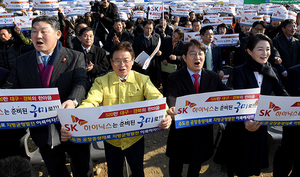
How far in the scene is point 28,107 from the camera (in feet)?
7.20

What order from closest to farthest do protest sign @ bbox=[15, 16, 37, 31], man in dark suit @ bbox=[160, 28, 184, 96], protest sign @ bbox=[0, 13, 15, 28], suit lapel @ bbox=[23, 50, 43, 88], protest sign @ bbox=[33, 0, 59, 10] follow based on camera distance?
1. suit lapel @ bbox=[23, 50, 43, 88]
2. man in dark suit @ bbox=[160, 28, 184, 96]
3. protest sign @ bbox=[15, 16, 37, 31]
4. protest sign @ bbox=[0, 13, 15, 28]
5. protest sign @ bbox=[33, 0, 59, 10]

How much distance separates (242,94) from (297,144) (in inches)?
42.5

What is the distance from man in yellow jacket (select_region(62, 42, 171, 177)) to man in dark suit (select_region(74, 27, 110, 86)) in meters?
1.83

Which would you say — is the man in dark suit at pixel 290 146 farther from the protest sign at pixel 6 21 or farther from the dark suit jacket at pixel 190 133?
the protest sign at pixel 6 21

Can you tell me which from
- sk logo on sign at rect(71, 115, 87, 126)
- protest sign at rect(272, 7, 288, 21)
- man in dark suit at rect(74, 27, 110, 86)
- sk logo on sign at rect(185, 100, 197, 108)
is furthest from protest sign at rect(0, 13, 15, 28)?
protest sign at rect(272, 7, 288, 21)

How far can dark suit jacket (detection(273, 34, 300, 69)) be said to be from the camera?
469 cm

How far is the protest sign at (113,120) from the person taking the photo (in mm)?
2055

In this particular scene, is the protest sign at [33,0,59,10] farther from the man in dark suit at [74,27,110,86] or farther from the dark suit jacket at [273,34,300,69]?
the dark suit jacket at [273,34,300,69]

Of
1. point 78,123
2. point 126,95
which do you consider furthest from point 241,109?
A: point 78,123

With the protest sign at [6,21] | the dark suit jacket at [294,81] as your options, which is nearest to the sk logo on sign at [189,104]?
the dark suit jacket at [294,81]

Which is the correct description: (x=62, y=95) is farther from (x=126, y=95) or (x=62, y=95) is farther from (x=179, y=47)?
(x=179, y=47)

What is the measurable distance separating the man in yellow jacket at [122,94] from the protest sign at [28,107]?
1.14 ft

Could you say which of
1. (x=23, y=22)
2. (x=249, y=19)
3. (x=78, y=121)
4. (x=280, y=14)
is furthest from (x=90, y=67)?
(x=280, y=14)

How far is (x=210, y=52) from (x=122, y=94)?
9.85 feet
